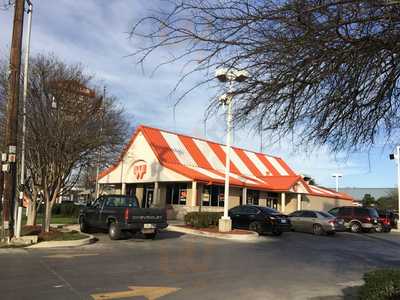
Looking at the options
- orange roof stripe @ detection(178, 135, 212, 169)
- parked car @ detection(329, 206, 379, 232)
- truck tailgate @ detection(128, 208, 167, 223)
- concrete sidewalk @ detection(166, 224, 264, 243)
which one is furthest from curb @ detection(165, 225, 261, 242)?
orange roof stripe @ detection(178, 135, 212, 169)

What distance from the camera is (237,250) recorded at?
17.0 meters

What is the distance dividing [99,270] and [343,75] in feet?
26.9

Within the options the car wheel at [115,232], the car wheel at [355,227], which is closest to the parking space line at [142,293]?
the car wheel at [115,232]

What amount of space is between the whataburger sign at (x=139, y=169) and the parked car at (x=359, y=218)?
49.3 ft

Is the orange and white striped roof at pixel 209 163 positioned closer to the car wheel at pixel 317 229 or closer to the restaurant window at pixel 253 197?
the restaurant window at pixel 253 197

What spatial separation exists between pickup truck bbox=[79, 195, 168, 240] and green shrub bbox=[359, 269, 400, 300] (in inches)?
517

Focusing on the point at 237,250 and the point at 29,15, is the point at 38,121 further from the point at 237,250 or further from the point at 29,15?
the point at 237,250

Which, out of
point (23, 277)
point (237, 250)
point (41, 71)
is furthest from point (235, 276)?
point (41, 71)

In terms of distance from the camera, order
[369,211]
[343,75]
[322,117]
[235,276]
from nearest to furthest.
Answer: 1. [343,75]
2. [322,117]
3. [235,276]
4. [369,211]

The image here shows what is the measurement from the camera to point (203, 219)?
25.2 meters

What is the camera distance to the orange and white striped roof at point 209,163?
35.7m

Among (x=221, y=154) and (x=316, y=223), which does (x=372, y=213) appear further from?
(x=221, y=154)

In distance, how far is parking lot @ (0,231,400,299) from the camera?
8.90m

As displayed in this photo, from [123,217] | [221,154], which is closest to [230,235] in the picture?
[123,217]
